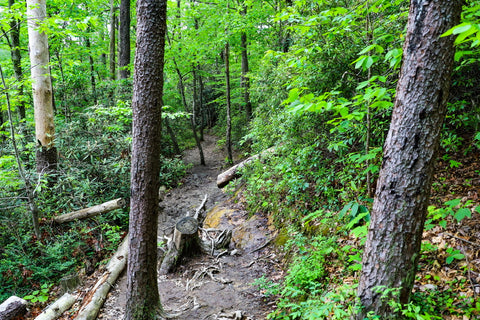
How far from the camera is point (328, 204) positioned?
4.94 metres

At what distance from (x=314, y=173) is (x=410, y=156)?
124 inches

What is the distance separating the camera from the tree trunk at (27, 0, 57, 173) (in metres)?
6.52

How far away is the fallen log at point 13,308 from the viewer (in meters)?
4.71

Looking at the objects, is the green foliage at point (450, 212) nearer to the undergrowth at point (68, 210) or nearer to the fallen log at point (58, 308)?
the fallen log at point (58, 308)

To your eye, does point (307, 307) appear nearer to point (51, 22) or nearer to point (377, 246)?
point (377, 246)

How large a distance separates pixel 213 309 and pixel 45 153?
6.16 metres

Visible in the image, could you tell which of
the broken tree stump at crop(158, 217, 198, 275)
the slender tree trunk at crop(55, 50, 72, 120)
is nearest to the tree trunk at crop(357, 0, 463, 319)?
the broken tree stump at crop(158, 217, 198, 275)

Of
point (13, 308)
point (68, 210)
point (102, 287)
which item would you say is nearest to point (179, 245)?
point (102, 287)

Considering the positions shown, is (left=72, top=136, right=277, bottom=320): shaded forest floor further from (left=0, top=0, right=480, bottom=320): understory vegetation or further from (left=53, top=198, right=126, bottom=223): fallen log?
(left=53, top=198, right=126, bottom=223): fallen log

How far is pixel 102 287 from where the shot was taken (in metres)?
Result: 5.01

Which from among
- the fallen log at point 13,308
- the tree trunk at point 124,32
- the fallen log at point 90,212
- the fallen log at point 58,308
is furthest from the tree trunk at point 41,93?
the tree trunk at point 124,32

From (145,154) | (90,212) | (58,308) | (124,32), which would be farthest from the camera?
(124,32)

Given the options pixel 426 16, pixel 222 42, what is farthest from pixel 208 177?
pixel 426 16

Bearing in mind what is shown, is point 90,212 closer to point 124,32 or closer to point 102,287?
point 102,287
